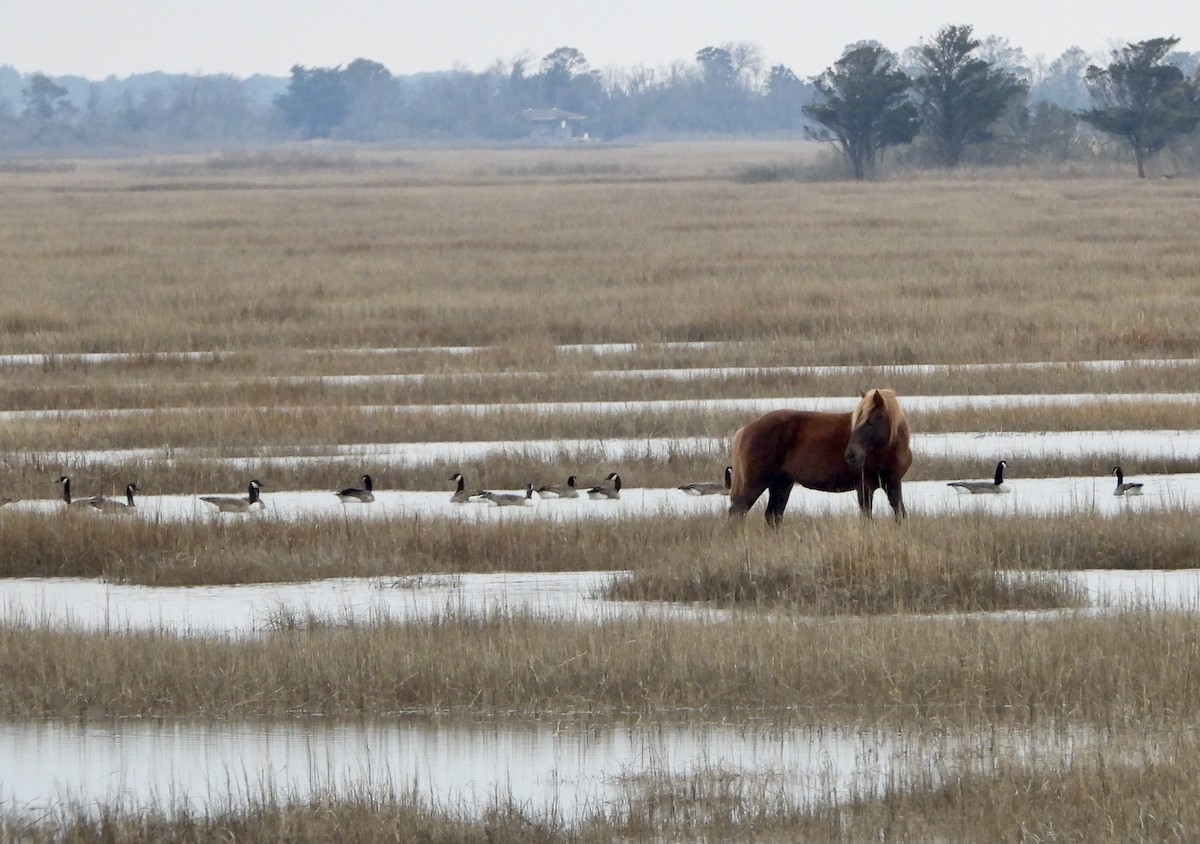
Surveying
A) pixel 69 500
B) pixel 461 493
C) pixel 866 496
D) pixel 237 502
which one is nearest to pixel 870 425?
pixel 866 496

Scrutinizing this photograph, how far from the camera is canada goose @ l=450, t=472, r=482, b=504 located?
46.3 feet

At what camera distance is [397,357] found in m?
24.5

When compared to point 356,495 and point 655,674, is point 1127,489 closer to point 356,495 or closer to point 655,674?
point 356,495

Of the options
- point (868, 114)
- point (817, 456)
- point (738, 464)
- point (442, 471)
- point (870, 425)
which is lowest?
point (442, 471)

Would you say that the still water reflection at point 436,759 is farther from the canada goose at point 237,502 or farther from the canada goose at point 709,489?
the canada goose at point 709,489

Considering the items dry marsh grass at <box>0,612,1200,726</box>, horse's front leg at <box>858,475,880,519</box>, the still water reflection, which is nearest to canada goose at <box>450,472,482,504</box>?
horse's front leg at <box>858,475,880,519</box>

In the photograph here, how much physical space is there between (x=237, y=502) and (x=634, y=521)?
323 centimetres

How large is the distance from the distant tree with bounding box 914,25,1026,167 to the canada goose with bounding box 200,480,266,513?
7418 cm

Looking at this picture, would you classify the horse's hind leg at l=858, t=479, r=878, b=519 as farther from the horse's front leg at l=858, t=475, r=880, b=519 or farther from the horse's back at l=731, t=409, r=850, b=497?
the horse's back at l=731, t=409, r=850, b=497

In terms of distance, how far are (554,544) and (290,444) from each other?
6153mm

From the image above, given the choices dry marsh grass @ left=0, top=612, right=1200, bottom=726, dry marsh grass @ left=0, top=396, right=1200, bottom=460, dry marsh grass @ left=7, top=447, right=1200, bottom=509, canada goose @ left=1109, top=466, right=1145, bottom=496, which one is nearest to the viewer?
dry marsh grass @ left=0, top=612, right=1200, bottom=726

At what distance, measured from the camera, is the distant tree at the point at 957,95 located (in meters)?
84.2

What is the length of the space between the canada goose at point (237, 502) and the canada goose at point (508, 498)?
1.79 m

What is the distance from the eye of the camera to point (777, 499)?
1166 centimetres
